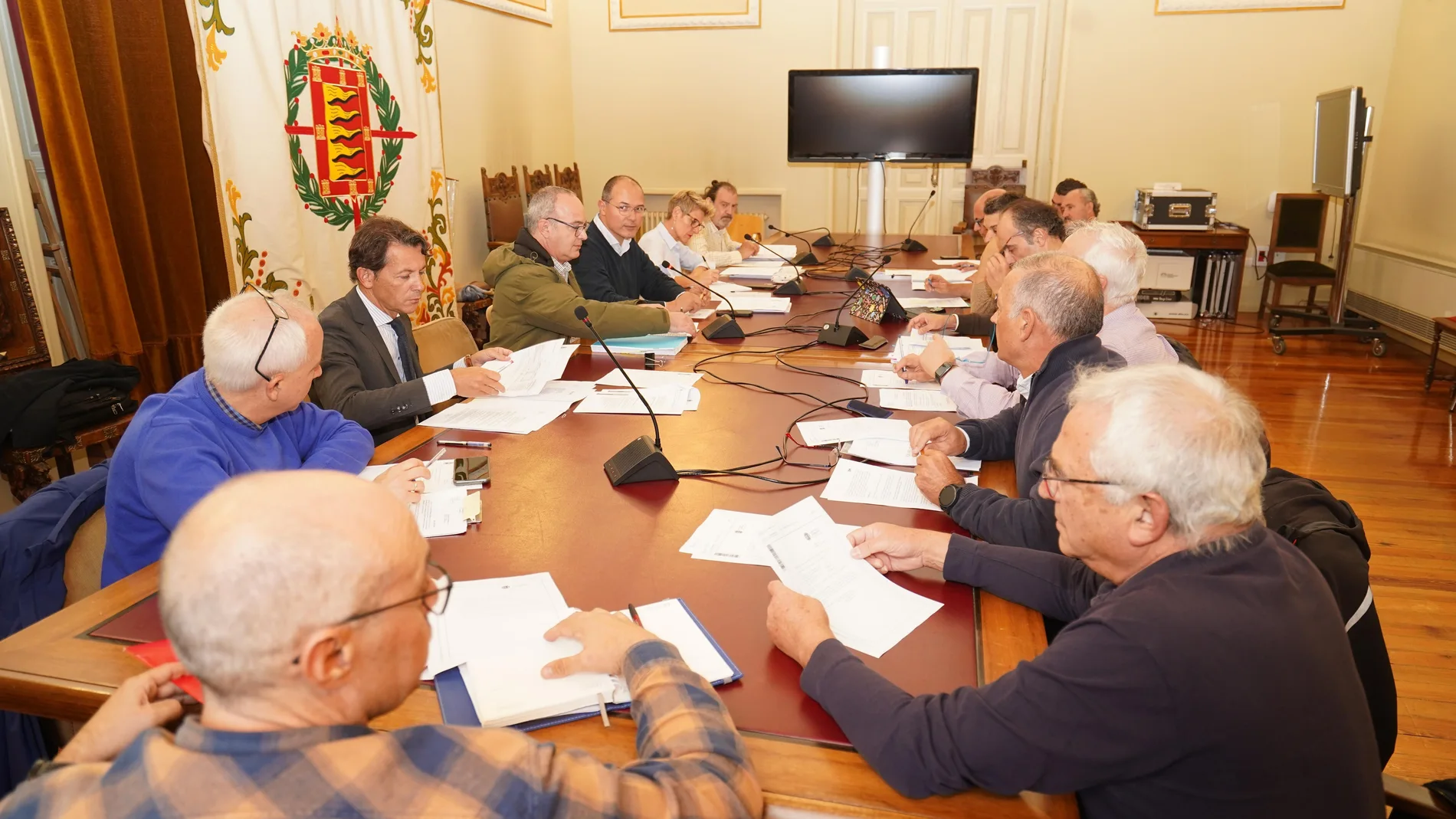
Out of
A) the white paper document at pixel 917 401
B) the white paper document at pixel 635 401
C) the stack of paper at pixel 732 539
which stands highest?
the white paper document at pixel 635 401

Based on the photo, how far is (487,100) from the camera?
5.71 meters

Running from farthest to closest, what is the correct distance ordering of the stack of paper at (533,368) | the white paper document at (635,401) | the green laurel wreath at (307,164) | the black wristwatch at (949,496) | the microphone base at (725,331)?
the green laurel wreath at (307,164) < the microphone base at (725,331) < the stack of paper at (533,368) < the white paper document at (635,401) < the black wristwatch at (949,496)

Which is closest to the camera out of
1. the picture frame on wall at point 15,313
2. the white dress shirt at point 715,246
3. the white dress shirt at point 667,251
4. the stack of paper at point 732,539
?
the stack of paper at point 732,539

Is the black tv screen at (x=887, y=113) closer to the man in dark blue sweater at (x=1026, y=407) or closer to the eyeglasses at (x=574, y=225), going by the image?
the eyeglasses at (x=574, y=225)

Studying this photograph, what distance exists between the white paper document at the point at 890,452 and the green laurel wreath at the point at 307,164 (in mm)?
2988

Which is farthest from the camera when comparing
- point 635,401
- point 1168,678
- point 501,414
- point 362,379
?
point 362,379

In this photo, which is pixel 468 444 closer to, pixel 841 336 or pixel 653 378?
pixel 653 378

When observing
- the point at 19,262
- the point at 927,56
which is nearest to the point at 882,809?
the point at 19,262

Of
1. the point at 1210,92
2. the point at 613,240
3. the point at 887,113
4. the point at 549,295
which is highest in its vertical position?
the point at 1210,92

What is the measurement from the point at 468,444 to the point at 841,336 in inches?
54.6

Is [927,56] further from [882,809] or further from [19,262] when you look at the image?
[882,809]

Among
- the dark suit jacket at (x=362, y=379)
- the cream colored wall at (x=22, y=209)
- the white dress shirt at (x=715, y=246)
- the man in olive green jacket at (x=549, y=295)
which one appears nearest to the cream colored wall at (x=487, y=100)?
the white dress shirt at (x=715, y=246)

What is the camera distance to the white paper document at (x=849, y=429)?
2023 mm

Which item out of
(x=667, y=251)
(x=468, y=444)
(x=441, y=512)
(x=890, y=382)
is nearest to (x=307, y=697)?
(x=441, y=512)
